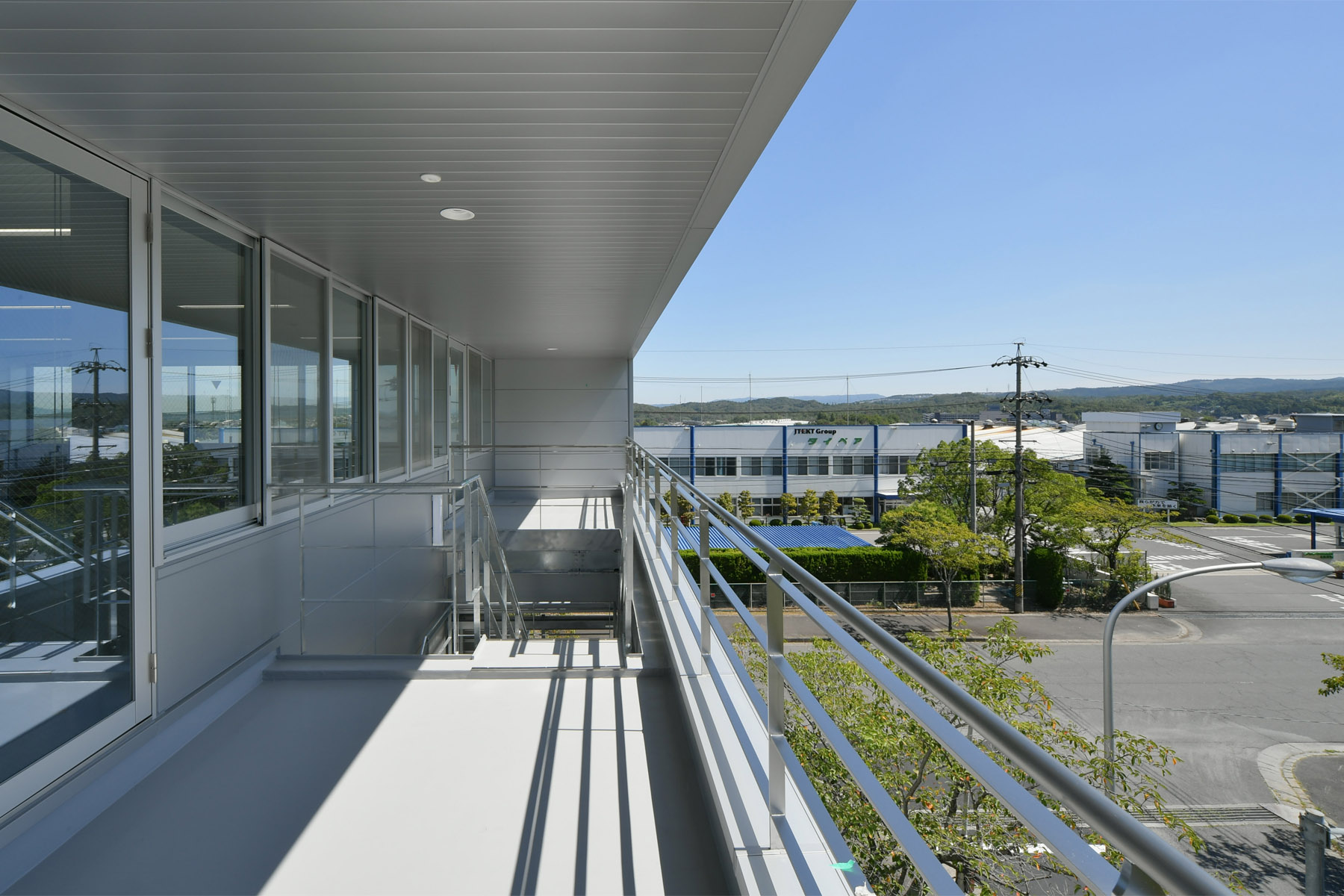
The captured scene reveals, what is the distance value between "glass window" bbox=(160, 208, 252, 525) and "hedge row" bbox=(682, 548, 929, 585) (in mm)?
15211

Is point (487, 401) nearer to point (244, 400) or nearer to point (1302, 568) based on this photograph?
point (244, 400)

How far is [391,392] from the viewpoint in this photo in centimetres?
643

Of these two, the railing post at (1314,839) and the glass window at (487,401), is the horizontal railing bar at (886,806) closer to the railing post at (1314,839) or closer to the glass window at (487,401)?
the railing post at (1314,839)

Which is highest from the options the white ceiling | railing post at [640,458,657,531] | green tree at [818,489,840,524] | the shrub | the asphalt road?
the white ceiling

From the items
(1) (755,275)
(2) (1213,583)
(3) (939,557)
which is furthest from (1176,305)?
(3) (939,557)

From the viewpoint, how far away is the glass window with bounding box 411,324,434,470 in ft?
23.5

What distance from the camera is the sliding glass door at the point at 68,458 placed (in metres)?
2.24

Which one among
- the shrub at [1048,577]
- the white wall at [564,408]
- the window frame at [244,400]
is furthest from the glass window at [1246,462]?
the window frame at [244,400]

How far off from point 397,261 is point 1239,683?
1793cm

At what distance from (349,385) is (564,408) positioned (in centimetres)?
577

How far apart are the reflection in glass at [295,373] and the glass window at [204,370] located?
253 mm

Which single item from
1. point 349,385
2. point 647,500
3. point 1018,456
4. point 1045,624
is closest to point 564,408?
point 647,500

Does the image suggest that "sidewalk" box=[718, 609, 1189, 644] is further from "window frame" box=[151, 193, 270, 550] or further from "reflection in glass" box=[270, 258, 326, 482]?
"window frame" box=[151, 193, 270, 550]

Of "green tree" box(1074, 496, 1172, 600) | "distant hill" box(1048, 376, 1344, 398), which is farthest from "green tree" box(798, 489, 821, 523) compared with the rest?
"distant hill" box(1048, 376, 1344, 398)
